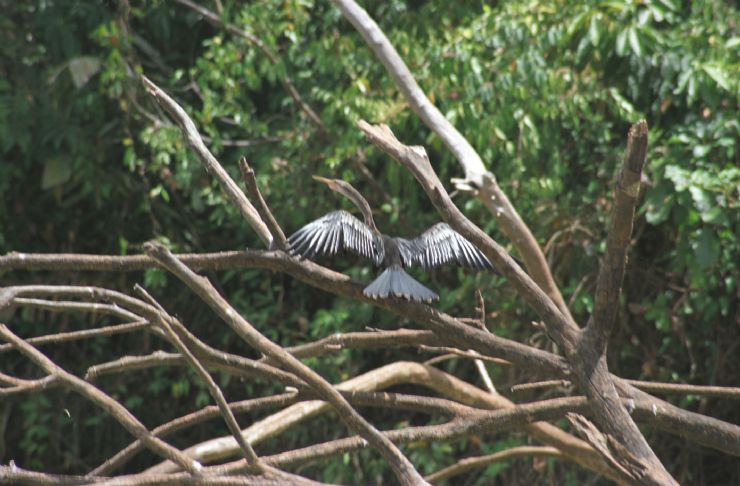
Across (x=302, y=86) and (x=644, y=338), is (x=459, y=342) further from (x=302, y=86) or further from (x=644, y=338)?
(x=302, y=86)

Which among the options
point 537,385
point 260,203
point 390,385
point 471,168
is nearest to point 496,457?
point 390,385

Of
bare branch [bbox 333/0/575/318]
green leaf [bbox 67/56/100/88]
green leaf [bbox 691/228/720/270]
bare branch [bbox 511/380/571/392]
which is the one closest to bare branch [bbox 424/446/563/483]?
bare branch [bbox 333/0/575/318]

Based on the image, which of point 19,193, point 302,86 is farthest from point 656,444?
point 19,193

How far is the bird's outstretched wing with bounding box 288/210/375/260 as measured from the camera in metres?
2.05

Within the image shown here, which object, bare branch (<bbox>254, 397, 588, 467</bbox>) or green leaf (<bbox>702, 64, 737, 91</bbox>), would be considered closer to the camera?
bare branch (<bbox>254, 397, 588, 467</bbox>)

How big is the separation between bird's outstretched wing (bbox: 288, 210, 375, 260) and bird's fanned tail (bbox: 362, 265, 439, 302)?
12 cm

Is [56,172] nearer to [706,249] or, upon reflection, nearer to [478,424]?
[706,249]

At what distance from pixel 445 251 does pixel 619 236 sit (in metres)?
0.86

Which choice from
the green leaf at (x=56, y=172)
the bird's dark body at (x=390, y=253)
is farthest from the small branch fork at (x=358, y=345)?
the green leaf at (x=56, y=172)

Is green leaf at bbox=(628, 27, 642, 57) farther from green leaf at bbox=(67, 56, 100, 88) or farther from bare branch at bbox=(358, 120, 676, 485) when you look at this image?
green leaf at bbox=(67, 56, 100, 88)

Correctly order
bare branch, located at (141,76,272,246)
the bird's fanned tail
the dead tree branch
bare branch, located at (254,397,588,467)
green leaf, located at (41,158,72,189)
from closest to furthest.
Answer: bare branch, located at (254,397,588,467) < the bird's fanned tail < bare branch, located at (141,76,272,246) < the dead tree branch < green leaf, located at (41,158,72,189)

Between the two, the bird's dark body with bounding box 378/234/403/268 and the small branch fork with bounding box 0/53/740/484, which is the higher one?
the bird's dark body with bounding box 378/234/403/268

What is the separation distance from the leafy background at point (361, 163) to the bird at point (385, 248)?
102 centimetres

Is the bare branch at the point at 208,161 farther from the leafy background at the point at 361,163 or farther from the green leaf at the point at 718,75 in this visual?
the green leaf at the point at 718,75
